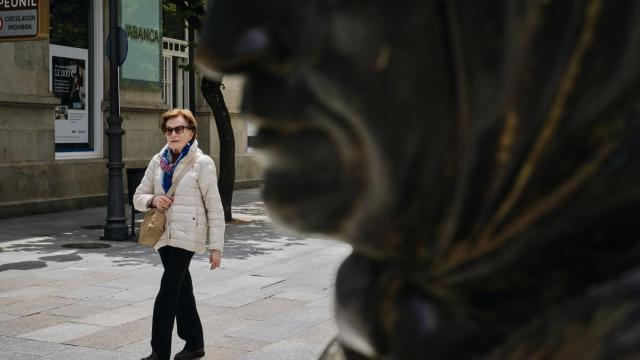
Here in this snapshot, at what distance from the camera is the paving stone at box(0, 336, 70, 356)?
19.1 ft

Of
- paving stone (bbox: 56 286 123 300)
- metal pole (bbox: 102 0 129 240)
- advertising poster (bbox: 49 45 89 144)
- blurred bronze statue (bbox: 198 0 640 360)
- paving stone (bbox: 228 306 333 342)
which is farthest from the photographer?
advertising poster (bbox: 49 45 89 144)

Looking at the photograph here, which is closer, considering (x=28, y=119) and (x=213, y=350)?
(x=213, y=350)

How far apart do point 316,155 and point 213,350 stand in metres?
5.15

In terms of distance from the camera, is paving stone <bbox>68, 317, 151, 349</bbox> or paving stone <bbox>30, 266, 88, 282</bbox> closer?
paving stone <bbox>68, 317, 151, 349</bbox>

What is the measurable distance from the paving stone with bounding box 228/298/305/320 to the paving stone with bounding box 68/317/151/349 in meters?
0.81

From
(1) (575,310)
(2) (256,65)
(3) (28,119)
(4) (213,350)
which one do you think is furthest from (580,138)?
(3) (28,119)

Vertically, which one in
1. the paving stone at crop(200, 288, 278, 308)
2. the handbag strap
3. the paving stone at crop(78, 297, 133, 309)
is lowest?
the paving stone at crop(78, 297, 133, 309)

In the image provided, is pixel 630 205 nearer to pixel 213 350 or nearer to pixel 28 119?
pixel 213 350

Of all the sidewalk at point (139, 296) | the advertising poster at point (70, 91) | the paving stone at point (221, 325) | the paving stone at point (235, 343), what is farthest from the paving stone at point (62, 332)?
the advertising poster at point (70, 91)

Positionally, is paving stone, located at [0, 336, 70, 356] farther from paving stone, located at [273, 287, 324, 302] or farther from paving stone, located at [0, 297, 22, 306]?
paving stone, located at [273, 287, 324, 302]

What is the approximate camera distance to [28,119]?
14.7 meters

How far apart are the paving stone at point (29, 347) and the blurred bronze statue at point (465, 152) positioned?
5.26 metres

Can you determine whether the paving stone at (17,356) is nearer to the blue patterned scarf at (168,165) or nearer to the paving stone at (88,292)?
the blue patterned scarf at (168,165)

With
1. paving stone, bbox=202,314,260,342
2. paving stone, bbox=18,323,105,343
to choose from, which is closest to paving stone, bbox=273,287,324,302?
paving stone, bbox=202,314,260,342
